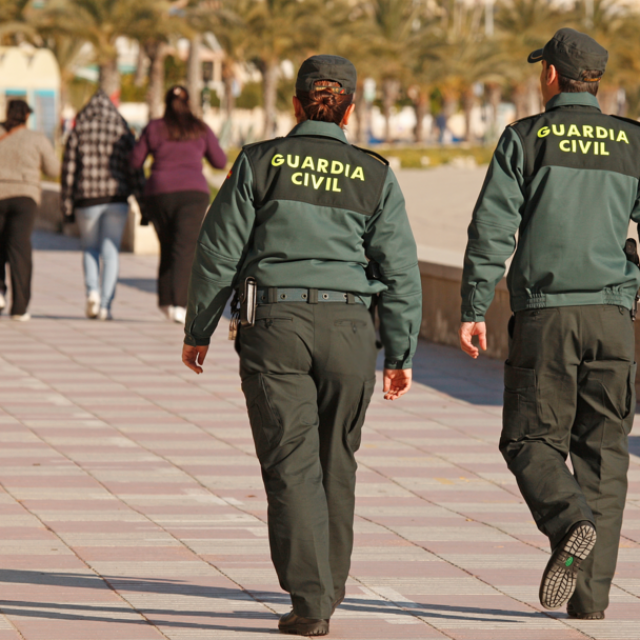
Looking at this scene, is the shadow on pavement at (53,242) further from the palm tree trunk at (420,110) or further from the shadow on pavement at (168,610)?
the palm tree trunk at (420,110)

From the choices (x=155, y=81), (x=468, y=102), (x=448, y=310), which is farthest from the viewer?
(x=468, y=102)

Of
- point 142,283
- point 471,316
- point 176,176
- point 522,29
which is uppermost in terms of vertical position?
point 522,29

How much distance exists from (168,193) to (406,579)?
6.37 metres

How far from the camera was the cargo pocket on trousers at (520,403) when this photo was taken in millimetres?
3957

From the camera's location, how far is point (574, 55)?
13.1 feet

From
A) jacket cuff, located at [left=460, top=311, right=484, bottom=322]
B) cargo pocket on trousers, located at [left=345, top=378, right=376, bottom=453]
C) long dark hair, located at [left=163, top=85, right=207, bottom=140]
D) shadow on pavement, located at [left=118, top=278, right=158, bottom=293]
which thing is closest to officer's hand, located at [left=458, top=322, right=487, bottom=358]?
jacket cuff, located at [left=460, top=311, right=484, bottom=322]

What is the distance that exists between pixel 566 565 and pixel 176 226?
276 inches

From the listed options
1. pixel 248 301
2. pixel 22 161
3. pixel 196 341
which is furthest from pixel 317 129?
pixel 22 161

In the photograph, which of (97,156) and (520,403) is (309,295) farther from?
(97,156)

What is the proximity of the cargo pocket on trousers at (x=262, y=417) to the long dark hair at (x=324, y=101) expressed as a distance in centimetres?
75

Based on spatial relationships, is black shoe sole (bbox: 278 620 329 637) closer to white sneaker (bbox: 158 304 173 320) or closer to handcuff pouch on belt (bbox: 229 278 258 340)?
handcuff pouch on belt (bbox: 229 278 258 340)

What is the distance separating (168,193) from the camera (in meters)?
10.3

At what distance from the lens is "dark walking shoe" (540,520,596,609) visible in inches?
146

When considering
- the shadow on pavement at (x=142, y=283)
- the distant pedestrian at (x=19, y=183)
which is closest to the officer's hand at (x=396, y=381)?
the distant pedestrian at (x=19, y=183)
